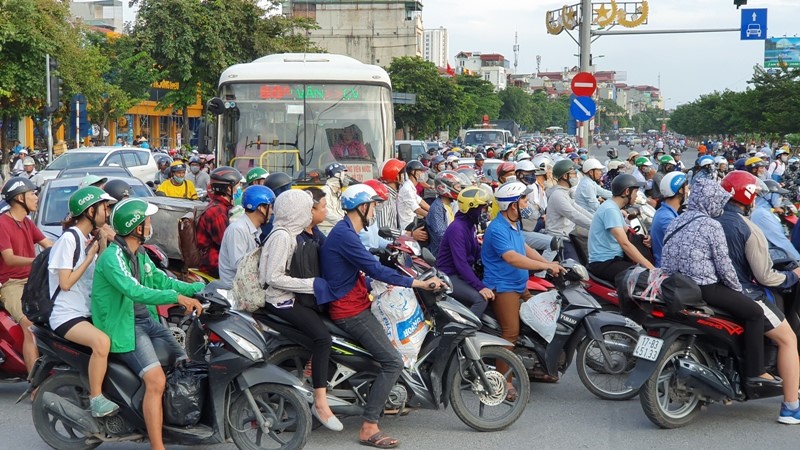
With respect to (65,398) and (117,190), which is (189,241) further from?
(65,398)

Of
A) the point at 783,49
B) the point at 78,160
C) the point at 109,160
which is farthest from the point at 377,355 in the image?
the point at 783,49

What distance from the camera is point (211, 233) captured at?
28.8 feet

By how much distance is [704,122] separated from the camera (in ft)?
335

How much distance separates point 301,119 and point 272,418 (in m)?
8.17

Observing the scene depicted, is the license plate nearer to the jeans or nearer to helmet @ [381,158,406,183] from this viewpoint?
the jeans

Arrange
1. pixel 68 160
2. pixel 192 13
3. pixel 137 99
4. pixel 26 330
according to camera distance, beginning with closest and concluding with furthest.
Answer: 1. pixel 26 330
2. pixel 68 160
3. pixel 192 13
4. pixel 137 99

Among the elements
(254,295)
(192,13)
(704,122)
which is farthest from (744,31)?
(704,122)

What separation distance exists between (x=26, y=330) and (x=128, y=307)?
2.04m

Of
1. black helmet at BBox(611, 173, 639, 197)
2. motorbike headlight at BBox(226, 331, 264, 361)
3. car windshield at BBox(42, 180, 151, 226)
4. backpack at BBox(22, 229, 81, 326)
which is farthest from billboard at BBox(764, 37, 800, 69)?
backpack at BBox(22, 229, 81, 326)

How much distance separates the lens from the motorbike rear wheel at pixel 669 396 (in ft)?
21.9

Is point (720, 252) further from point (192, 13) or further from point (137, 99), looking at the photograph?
point (137, 99)

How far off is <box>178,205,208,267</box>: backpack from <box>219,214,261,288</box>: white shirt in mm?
1058

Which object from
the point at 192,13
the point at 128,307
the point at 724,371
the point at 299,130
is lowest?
the point at 724,371

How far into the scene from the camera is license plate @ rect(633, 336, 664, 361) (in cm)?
662
